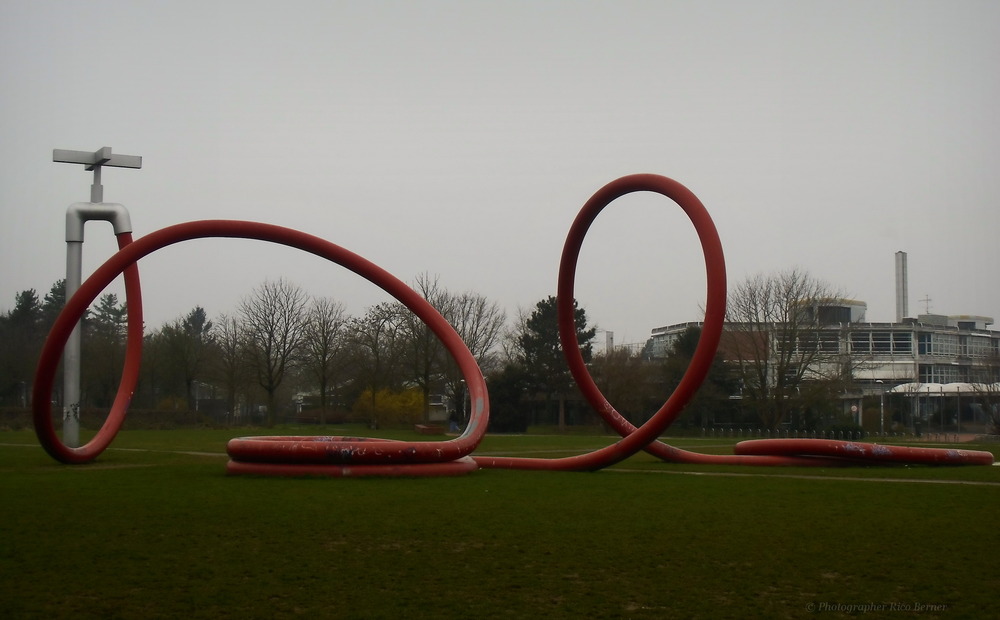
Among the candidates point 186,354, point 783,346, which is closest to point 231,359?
point 186,354

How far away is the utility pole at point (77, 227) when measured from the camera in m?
23.3

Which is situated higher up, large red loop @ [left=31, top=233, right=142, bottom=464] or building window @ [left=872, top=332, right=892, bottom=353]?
building window @ [left=872, top=332, right=892, bottom=353]

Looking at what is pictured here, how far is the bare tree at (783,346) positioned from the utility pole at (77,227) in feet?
112

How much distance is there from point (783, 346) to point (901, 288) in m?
38.8

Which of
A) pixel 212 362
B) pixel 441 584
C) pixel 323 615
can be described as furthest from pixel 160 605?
pixel 212 362

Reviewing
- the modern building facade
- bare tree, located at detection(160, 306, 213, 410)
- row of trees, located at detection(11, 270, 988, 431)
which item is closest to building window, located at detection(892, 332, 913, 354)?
the modern building facade

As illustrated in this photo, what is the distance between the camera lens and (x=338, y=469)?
17281 millimetres

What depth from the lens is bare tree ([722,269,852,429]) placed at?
4994 centimetres

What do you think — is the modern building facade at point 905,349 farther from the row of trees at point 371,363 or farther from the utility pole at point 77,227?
the utility pole at point 77,227

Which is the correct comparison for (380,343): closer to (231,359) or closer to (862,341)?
(231,359)

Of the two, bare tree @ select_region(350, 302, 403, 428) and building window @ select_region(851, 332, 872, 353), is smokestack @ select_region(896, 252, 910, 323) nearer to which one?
building window @ select_region(851, 332, 872, 353)

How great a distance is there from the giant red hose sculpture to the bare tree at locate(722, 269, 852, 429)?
2733 centimetres

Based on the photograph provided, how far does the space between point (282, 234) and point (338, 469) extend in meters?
5.64

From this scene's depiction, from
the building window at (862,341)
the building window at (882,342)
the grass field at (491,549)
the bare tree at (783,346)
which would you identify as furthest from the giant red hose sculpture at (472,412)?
the building window at (882,342)
